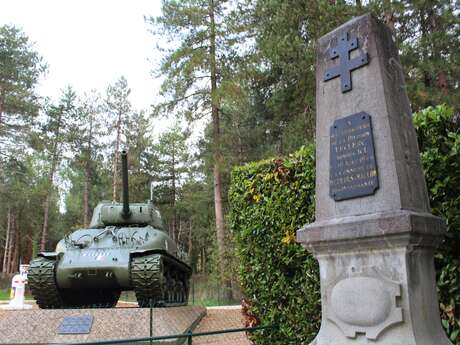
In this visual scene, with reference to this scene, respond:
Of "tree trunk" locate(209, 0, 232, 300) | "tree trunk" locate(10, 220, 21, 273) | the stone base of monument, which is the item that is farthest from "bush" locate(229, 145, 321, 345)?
"tree trunk" locate(10, 220, 21, 273)

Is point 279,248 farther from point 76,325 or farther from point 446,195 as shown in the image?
point 76,325

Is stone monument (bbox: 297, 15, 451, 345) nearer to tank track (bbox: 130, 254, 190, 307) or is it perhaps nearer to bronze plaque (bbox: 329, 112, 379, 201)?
bronze plaque (bbox: 329, 112, 379, 201)

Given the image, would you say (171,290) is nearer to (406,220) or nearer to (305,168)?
(305,168)

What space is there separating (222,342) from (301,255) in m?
3.09

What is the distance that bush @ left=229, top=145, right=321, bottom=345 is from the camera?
5.57m

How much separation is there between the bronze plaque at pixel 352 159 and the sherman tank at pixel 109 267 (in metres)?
4.97

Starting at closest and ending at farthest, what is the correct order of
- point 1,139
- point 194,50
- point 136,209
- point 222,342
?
point 222,342
point 136,209
point 194,50
point 1,139

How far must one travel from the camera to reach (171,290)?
1050 cm

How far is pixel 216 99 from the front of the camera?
56.7 ft

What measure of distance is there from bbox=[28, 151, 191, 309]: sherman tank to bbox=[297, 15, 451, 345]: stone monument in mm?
4912

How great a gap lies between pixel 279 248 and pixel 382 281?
2595 millimetres

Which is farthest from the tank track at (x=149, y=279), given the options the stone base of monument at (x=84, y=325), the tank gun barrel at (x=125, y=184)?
the tank gun barrel at (x=125, y=184)

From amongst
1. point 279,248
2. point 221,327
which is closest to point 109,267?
point 221,327

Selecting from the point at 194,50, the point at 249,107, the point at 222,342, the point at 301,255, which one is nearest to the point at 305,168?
the point at 301,255
